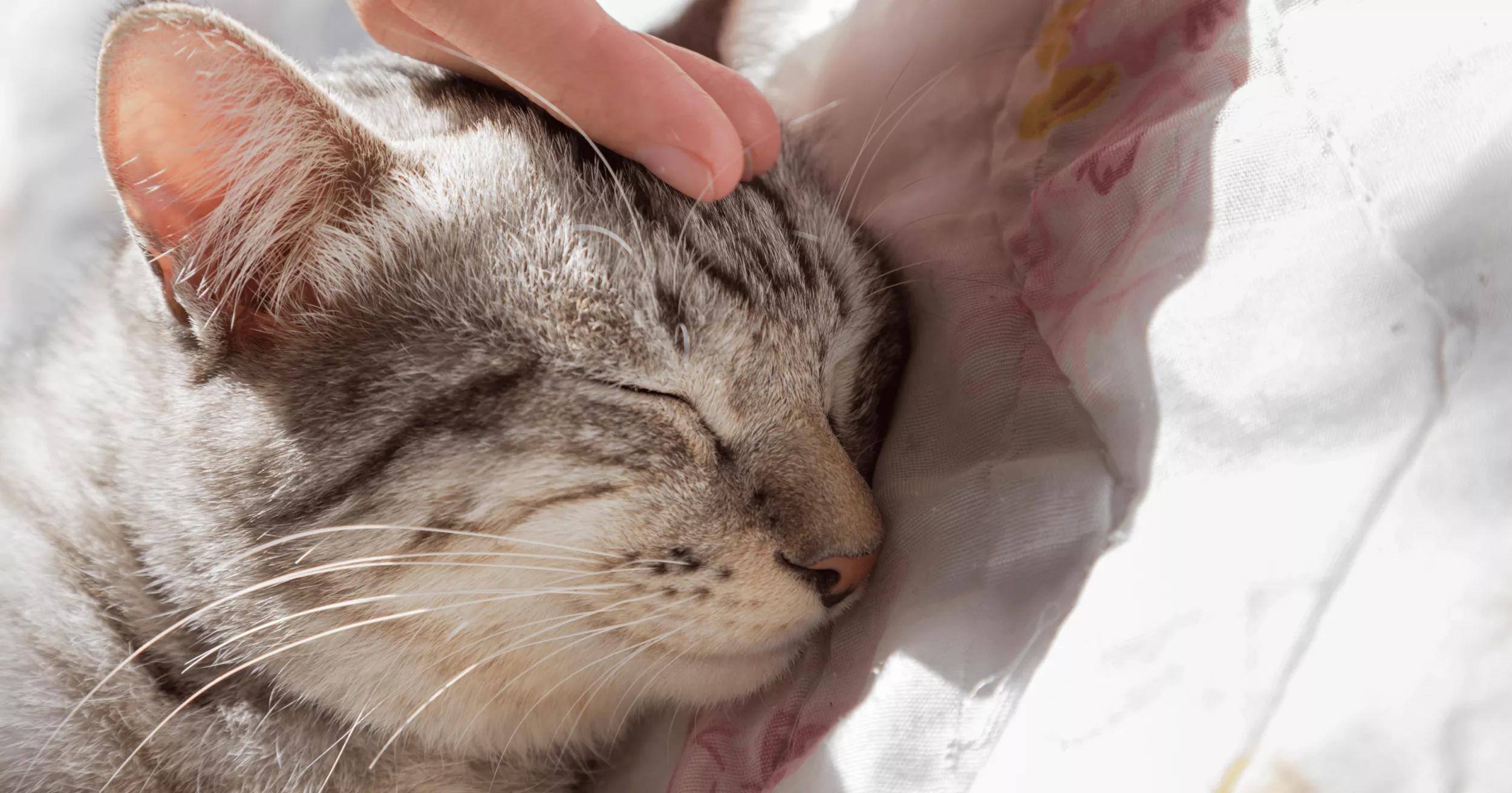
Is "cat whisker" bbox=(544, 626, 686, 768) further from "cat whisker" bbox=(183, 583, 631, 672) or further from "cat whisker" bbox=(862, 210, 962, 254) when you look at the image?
"cat whisker" bbox=(862, 210, 962, 254)

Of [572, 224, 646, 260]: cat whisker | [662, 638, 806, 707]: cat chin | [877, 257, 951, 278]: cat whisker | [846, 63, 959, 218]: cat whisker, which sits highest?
[572, 224, 646, 260]: cat whisker

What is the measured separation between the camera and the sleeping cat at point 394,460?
96 centimetres

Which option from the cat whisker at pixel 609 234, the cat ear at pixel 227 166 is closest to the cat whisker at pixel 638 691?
the cat whisker at pixel 609 234

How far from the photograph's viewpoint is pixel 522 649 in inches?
42.0

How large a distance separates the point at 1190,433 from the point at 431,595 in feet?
2.38

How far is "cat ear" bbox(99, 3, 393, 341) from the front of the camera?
88 cm

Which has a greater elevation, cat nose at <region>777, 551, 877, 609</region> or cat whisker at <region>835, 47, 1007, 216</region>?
cat whisker at <region>835, 47, 1007, 216</region>

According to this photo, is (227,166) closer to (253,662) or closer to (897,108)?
(253,662)

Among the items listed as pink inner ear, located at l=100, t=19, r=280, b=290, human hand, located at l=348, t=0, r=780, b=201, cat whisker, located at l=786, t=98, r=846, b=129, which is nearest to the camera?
pink inner ear, located at l=100, t=19, r=280, b=290

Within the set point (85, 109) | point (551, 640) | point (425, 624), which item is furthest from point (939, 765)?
point (85, 109)

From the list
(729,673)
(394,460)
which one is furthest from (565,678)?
(394,460)

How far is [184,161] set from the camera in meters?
0.93

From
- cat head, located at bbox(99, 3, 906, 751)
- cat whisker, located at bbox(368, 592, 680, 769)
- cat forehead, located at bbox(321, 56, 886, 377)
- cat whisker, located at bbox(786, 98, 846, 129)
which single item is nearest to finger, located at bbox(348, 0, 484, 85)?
cat forehead, located at bbox(321, 56, 886, 377)

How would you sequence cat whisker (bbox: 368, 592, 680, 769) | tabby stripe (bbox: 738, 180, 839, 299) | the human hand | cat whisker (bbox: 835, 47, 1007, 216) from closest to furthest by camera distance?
cat whisker (bbox: 368, 592, 680, 769)
the human hand
tabby stripe (bbox: 738, 180, 839, 299)
cat whisker (bbox: 835, 47, 1007, 216)
